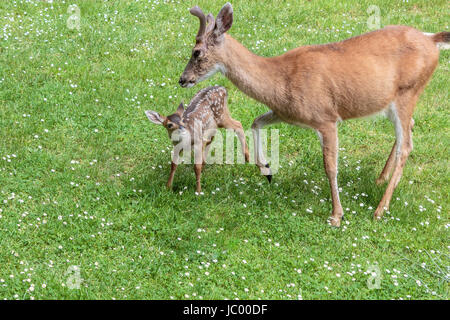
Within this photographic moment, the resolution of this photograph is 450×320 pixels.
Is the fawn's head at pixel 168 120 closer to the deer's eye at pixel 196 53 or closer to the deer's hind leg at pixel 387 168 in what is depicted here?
the deer's eye at pixel 196 53

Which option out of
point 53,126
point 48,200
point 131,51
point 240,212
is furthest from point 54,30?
point 240,212

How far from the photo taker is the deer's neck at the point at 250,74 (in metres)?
7.45

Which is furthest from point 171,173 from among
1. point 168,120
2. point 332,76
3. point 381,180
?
point 381,180

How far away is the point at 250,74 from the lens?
7465 millimetres

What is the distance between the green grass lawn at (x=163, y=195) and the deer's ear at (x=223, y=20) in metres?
1.86

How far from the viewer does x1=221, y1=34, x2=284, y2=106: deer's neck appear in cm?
745

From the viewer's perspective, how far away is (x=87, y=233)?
7113 millimetres

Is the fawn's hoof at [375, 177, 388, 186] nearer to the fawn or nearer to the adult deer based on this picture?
the adult deer

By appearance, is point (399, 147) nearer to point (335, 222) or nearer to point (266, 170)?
point (335, 222)

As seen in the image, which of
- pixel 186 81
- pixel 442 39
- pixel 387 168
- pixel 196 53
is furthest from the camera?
pixel 387 168

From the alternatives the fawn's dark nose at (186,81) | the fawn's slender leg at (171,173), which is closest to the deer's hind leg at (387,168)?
the fawn's slender leg at (171,173)

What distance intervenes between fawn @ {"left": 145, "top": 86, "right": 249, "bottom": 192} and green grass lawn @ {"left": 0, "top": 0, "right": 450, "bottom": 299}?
40 cm

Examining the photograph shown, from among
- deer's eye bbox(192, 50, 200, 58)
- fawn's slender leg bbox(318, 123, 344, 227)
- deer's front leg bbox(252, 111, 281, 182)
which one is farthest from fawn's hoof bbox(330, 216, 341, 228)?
deer's eye bbox(192, 50, 200, 58)

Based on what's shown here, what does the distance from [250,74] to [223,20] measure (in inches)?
25.7
